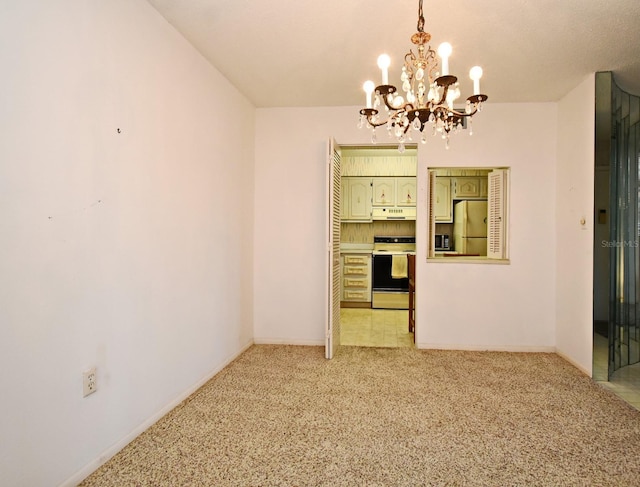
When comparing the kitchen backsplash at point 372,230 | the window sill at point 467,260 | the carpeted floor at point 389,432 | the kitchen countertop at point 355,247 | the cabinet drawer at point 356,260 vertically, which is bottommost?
the carpeted floor at point 389,432

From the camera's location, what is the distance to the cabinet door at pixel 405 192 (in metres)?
6.35

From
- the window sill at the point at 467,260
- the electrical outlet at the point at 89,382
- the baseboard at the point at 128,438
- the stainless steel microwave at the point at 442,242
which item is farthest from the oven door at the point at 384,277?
the electrical outlet at the point at 89,382

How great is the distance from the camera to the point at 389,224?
21.9 feet

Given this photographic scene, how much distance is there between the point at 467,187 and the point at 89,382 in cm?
553

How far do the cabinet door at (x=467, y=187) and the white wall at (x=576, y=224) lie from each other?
85.9 inches

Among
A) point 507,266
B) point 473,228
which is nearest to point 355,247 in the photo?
point 473,228

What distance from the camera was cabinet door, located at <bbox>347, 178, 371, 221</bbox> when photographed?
6406 mm

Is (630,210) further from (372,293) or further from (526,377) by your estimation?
(372,293)

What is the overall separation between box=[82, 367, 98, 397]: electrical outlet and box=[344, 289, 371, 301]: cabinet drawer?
4.54 metres

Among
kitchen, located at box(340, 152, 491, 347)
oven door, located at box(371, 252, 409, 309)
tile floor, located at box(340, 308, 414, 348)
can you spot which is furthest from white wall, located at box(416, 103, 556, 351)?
oven door, located at box(371, 252, 409, 309)

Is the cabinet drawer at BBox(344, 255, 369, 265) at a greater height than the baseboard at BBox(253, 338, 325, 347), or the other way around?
the cabinet drawer at BBox(344, 255, 369, 265)

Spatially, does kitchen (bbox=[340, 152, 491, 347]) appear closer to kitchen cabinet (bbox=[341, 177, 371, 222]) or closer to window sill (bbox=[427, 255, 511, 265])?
kitchen cabinet (bbox=[341, 177, 371, 222])

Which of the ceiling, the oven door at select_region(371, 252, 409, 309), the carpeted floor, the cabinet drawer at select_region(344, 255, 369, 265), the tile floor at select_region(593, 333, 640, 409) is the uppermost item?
the ceiling

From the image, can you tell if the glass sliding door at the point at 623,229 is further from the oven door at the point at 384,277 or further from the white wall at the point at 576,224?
the oven door at the point at 384,277
